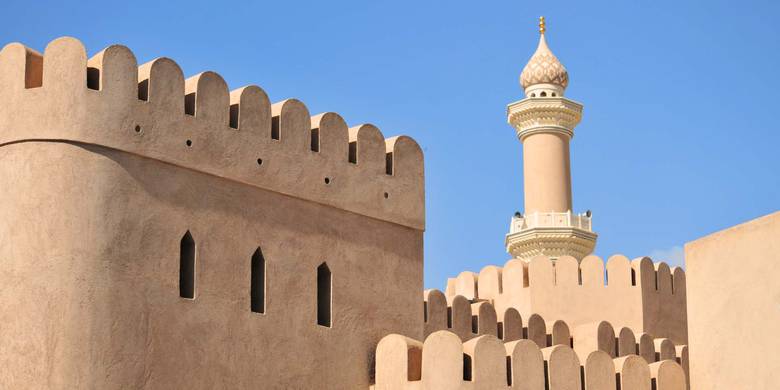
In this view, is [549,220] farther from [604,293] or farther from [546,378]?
[546,378]

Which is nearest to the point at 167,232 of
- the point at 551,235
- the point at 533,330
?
the point at 533,330

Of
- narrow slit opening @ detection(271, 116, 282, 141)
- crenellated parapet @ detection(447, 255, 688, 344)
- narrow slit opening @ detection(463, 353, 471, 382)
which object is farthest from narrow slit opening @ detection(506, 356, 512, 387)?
crenellated parapet @ detection(447, 255, 688, 344)

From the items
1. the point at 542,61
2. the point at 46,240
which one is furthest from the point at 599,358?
the point at 542,61

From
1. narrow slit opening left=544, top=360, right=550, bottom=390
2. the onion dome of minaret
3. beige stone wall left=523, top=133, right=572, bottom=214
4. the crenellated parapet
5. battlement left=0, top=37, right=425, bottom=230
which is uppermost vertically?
the onion dome of minaret

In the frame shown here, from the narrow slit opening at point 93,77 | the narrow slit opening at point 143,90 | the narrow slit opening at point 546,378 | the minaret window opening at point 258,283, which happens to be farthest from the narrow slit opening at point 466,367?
the narrow slit opening at point 93,77

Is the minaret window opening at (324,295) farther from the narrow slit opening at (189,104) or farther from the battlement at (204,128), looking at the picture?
the narrow slit opening at (189,104)

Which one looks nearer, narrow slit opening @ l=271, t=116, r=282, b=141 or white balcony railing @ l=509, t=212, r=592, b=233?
narrow slit opening @ l=271, t=116, r=282, b=141

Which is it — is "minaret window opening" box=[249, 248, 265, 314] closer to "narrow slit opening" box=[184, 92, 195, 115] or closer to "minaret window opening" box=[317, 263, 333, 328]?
"minaret window opening" box=[317, 263, 333, 328]

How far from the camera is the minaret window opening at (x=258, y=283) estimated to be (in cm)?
1431

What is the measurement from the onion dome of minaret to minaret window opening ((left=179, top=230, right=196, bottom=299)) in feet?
62.0

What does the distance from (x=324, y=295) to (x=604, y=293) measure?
22.4ft

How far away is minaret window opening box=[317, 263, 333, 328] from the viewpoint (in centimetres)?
1487

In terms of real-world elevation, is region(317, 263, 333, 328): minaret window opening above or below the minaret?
below

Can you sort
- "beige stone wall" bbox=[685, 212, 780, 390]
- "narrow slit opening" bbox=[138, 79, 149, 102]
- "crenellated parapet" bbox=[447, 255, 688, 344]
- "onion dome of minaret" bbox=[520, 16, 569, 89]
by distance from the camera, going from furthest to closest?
"onion dome of minaret" bbox=[520, 16, 569, 89] < "crenellated parapet" bbox=[447, 255, 688, 344] < "beige stone wall" bbox=[685, 212, 780, 390] < "narrow slit opening" bbox=[138, 79, 149, 102]
